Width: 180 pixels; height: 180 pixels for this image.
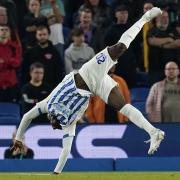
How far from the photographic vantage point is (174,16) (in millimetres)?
17594

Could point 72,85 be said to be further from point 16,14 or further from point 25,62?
point 16,14

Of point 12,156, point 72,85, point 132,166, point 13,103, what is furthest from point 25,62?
point 72,85

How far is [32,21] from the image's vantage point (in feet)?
54.7

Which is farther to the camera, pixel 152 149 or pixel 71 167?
pixel 71 167

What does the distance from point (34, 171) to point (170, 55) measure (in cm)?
431

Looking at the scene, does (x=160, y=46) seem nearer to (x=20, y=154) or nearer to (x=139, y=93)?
(x=139, y=93)

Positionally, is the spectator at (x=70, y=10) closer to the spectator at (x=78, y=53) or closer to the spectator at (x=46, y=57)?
the spectator at (x=78, y=53)

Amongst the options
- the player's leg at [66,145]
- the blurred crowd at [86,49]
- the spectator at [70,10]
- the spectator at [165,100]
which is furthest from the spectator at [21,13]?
the player's leg at [66,145]

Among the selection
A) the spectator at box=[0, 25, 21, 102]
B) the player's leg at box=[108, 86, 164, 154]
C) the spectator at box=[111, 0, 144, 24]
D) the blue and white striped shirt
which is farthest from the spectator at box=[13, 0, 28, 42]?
the player's leg at box=[108, 86, 164, 154]

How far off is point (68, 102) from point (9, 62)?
4.12 meters

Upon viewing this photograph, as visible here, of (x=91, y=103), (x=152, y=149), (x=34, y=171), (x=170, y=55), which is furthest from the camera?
Answer: (x=170, y=55)

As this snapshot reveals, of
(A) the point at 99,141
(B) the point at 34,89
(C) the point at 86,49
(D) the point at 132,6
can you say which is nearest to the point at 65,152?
(A) the point at 99,141

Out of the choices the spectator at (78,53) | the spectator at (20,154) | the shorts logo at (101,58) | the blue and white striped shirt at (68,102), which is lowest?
the spectator at (20,154)

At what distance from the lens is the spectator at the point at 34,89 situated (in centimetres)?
→ 1545
